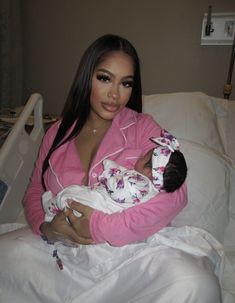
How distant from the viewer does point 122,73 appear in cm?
117

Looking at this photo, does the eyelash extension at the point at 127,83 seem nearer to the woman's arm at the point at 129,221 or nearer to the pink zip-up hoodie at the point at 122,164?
the pink zip-up hoodie at the point at 122,164

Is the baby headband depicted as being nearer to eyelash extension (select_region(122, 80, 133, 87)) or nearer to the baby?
the baby

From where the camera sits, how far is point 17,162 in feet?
4.66

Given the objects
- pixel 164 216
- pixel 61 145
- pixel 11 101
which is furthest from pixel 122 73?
pixel 11 101

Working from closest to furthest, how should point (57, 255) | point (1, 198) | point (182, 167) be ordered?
point (182, 167), point (57, 255), point (1, 198)

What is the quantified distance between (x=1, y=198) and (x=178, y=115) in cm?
92

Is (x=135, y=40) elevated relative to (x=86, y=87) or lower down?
elevated

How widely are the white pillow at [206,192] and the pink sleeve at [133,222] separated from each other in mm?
311

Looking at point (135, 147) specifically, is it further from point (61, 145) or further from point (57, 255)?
point (57, 255)

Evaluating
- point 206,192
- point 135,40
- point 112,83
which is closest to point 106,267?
point 206,192

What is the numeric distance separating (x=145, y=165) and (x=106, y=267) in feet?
1.20

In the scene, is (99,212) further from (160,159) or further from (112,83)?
(112,83)

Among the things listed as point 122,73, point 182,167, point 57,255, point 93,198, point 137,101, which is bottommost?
point 57,255

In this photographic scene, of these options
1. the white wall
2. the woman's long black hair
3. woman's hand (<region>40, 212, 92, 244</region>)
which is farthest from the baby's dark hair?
→ the white wall
